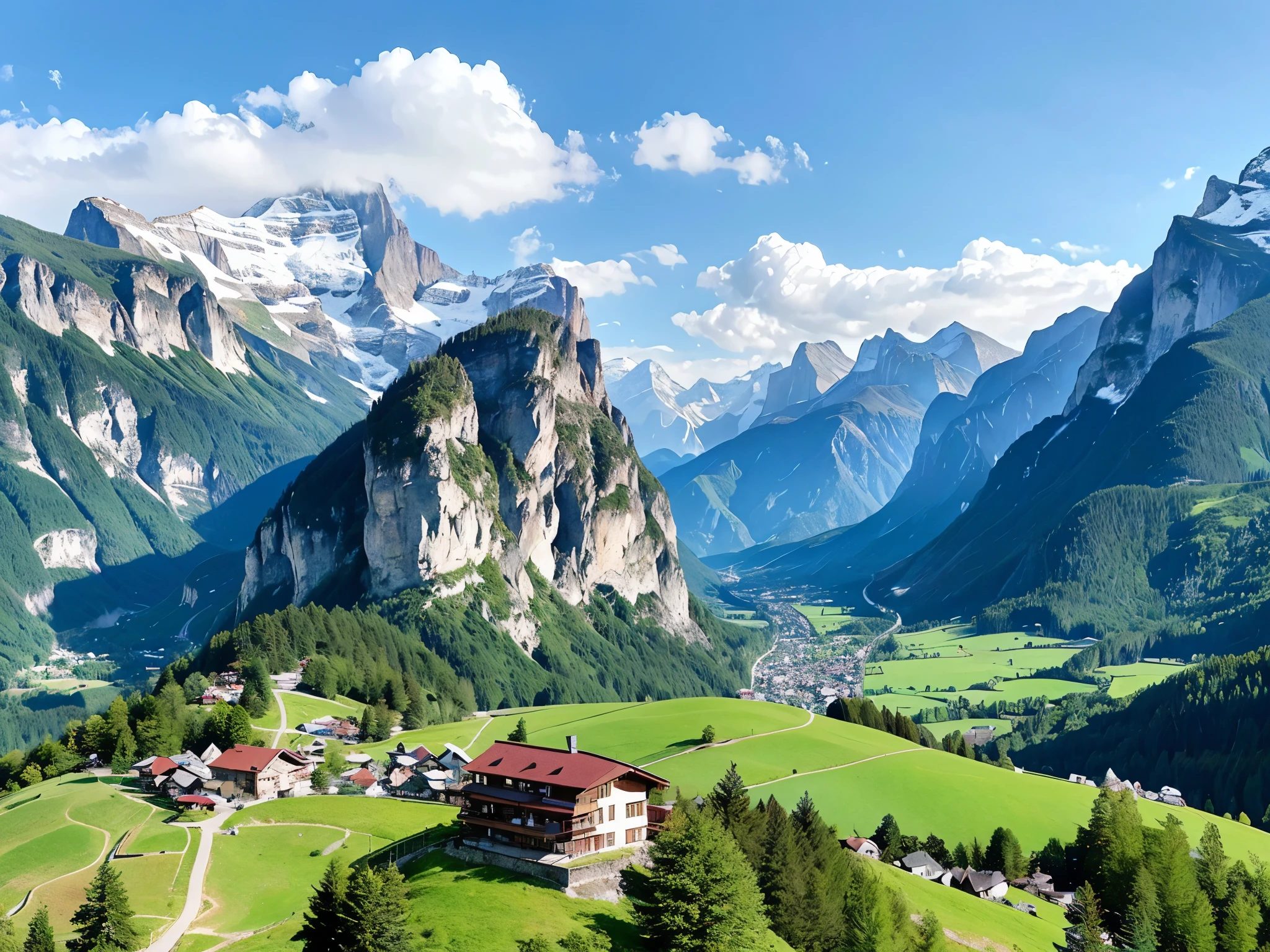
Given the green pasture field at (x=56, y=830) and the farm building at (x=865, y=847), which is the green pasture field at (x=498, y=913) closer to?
the green pasture field at (x=56, y=830)

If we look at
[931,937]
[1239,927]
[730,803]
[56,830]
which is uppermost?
[730,803]

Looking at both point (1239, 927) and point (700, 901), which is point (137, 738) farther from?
point (1239, 927)

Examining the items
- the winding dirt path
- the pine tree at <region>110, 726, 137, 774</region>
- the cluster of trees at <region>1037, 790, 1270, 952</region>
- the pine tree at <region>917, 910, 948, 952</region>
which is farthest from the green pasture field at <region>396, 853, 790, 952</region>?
the pine tree at <region>110, 726, 137, 774</region>

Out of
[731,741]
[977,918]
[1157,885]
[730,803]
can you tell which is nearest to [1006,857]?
[1157,885]

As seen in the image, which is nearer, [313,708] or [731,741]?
[731,741]

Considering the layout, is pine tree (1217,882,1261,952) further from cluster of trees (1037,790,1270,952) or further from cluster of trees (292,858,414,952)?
cluster of trees (292,858,414,952)

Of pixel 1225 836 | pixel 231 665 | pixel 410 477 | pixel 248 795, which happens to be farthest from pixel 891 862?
pixel 410 477

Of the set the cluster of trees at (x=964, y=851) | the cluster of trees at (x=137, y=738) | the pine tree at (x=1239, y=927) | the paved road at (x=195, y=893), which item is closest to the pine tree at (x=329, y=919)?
the paved road at (x=195, y=893)
